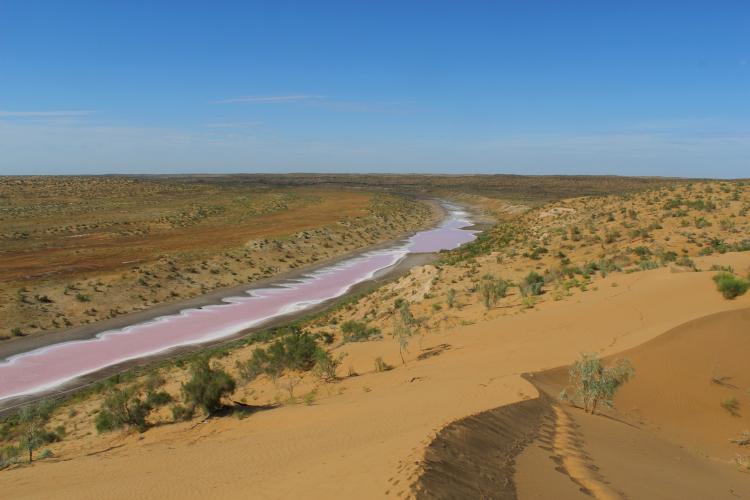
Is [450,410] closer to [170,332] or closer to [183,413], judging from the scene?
[183,413]

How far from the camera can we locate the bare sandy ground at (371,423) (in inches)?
276

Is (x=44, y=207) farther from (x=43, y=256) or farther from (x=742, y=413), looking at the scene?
(x=742, y=413)

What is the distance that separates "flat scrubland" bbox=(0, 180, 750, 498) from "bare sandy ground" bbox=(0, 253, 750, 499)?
5 cm

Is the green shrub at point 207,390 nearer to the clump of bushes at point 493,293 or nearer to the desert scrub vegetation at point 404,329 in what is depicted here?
the desert scrub vegetation at point 404,329

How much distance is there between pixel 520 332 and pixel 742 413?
6308 mm

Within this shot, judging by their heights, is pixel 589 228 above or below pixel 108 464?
above

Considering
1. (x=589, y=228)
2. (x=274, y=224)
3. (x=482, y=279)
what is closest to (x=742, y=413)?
(x=482, y=279)

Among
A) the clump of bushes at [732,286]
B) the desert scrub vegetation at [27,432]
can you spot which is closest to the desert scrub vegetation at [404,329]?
the clump of bushes at [732,286]

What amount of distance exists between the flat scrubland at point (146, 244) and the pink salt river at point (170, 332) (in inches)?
133

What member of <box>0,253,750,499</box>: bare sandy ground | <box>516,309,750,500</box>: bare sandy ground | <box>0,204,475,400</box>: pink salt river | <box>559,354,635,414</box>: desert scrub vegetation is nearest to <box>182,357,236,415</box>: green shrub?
<box>0,253,750,499</box>: bare sandy ground

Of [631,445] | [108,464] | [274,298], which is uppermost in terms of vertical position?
[631,445]

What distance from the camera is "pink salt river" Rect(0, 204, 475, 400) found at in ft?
65.0

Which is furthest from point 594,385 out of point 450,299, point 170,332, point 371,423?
point 170,332

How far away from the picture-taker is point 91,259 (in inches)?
1571
